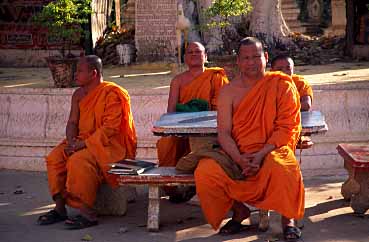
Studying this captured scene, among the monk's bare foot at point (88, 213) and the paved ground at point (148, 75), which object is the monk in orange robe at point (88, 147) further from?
the paved ground at point (148, 75)

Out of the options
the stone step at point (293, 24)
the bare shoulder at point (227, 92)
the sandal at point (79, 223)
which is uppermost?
the stone step at point (293, 24)

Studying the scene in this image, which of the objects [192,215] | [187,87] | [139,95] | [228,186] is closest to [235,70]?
[139,95]

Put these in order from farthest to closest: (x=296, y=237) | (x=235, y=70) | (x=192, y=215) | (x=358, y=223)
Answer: (x=235, y=70)
(x=192, y=215)
(x=358, y=223)
(x=296, y=237)

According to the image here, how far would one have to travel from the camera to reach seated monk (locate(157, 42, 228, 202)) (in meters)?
6.87

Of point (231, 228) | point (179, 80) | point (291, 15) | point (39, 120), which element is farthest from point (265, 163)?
point (291, 15)

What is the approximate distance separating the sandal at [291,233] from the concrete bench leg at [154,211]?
105 centimetres

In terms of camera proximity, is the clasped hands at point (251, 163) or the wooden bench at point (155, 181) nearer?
the clasped hands at point (251, 163)

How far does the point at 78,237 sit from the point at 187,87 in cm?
182

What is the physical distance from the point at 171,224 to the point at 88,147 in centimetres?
96

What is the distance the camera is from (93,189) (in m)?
6.31

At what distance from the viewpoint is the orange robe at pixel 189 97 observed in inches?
270

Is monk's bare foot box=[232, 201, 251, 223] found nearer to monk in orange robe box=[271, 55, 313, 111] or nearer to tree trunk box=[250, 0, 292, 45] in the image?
monk in orange robe box=[271, 55, 313, 111]

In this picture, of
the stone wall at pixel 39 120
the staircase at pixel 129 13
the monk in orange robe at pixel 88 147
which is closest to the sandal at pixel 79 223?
the monk in orange robe at pixel 88 147

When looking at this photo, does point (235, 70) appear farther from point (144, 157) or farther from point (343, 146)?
point (343, 146)
